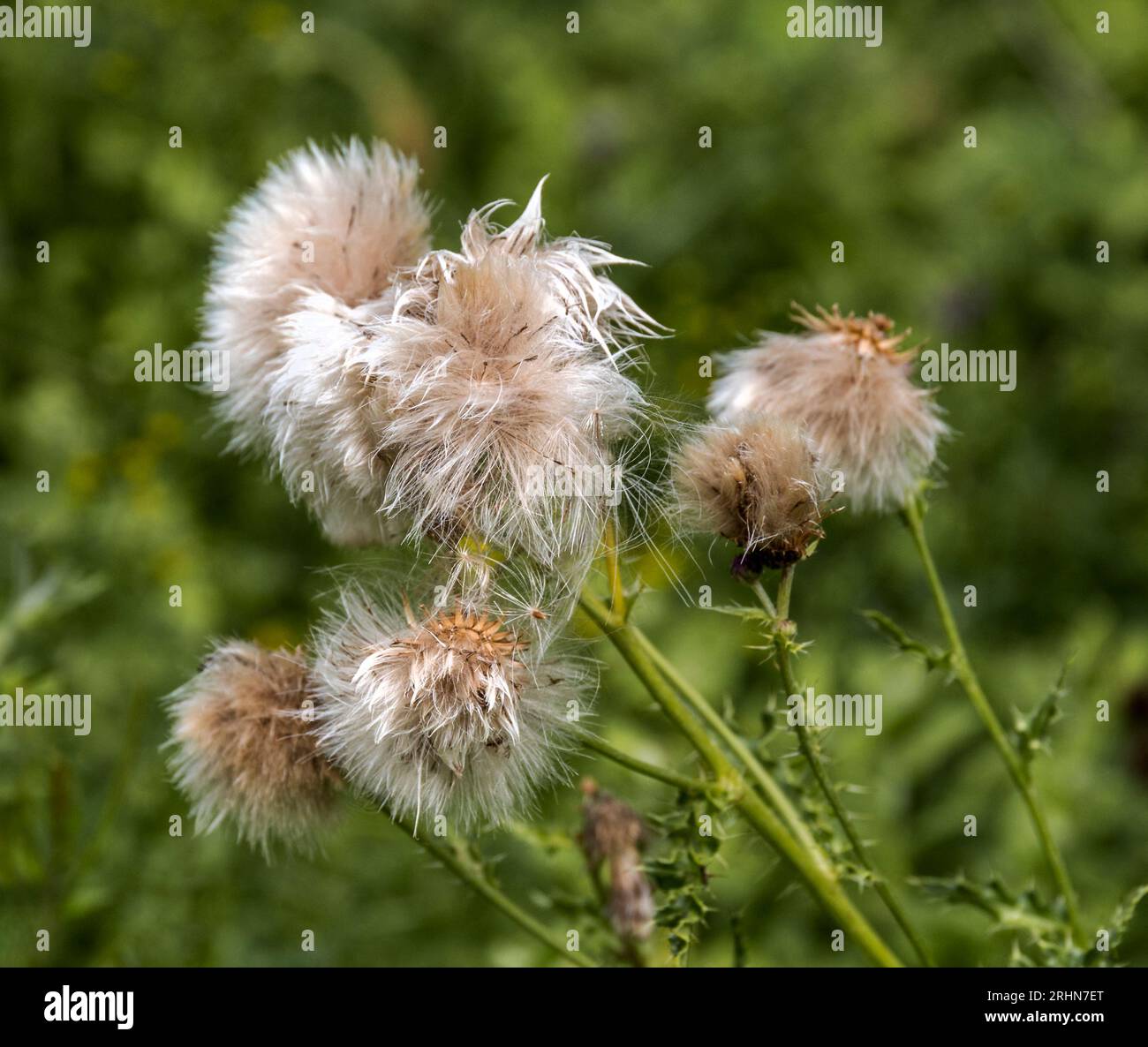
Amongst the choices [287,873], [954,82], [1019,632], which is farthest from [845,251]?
[287,873]

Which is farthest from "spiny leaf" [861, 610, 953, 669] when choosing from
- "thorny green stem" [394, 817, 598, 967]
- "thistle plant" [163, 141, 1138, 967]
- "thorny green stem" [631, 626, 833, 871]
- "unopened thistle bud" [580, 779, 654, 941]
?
"thorny green stem" [394, 817, 598, 967]

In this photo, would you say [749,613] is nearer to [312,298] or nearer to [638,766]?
[638,766]

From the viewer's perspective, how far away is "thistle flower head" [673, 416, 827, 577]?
182 centimetres

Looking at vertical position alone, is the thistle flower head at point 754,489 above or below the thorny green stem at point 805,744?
above

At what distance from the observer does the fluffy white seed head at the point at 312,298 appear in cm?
182

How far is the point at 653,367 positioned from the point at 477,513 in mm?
1141

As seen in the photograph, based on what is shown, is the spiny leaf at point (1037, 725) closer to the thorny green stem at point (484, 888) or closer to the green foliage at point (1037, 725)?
the green foliage at point (1037, 725)

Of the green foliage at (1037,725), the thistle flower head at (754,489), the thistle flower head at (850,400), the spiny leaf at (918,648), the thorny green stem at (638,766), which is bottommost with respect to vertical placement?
the thorny green stem at (638,766)

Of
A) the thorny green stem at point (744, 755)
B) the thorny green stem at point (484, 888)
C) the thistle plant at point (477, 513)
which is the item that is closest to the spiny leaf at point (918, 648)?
the thistle plant at point (477, 513)

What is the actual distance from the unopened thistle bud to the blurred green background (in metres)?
0.34

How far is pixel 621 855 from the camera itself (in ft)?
7.75

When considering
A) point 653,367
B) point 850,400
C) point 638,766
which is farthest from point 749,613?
point 653,367

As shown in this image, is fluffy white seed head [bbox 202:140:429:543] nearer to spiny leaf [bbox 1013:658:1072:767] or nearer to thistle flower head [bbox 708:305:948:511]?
thistle flower head [bbox 708:305:948:511]
